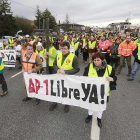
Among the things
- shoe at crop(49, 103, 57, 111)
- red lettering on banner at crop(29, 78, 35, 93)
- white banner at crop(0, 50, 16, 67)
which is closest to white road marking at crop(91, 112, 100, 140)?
shoe at crop(49, 103, 57, 111)

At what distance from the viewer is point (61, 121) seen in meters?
3.13

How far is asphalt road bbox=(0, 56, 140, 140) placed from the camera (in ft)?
8.83

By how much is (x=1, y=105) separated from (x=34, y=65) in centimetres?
155

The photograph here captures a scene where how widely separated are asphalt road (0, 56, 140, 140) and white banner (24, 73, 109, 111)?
420mm

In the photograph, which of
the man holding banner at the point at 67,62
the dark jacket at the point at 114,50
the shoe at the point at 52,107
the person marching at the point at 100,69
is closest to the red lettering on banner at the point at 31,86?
the shoe at the point at 52,107

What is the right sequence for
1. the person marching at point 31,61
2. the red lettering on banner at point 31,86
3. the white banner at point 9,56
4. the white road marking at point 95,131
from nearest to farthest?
the white road marking at point 95,131 < the red lettering on banner at point 31,86 < the person marching at point 31,61 < the white banner at point 9,56

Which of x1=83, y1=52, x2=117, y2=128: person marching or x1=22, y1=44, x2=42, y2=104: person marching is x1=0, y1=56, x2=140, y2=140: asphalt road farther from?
x1=22, y1=44, x2=42, y2=104: person marching

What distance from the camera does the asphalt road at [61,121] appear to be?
2.69 metres

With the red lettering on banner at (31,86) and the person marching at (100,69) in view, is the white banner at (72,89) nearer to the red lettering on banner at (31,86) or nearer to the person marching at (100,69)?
the red lettering on banner at (31,86)

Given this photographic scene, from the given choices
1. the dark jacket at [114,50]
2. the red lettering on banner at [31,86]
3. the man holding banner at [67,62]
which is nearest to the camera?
the man holding banner at [67,62]

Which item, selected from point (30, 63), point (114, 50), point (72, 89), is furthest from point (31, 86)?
point (114, 50)

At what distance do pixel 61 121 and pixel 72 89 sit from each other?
82cm

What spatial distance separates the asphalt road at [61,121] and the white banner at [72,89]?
1.38 ft

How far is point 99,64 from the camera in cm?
272
